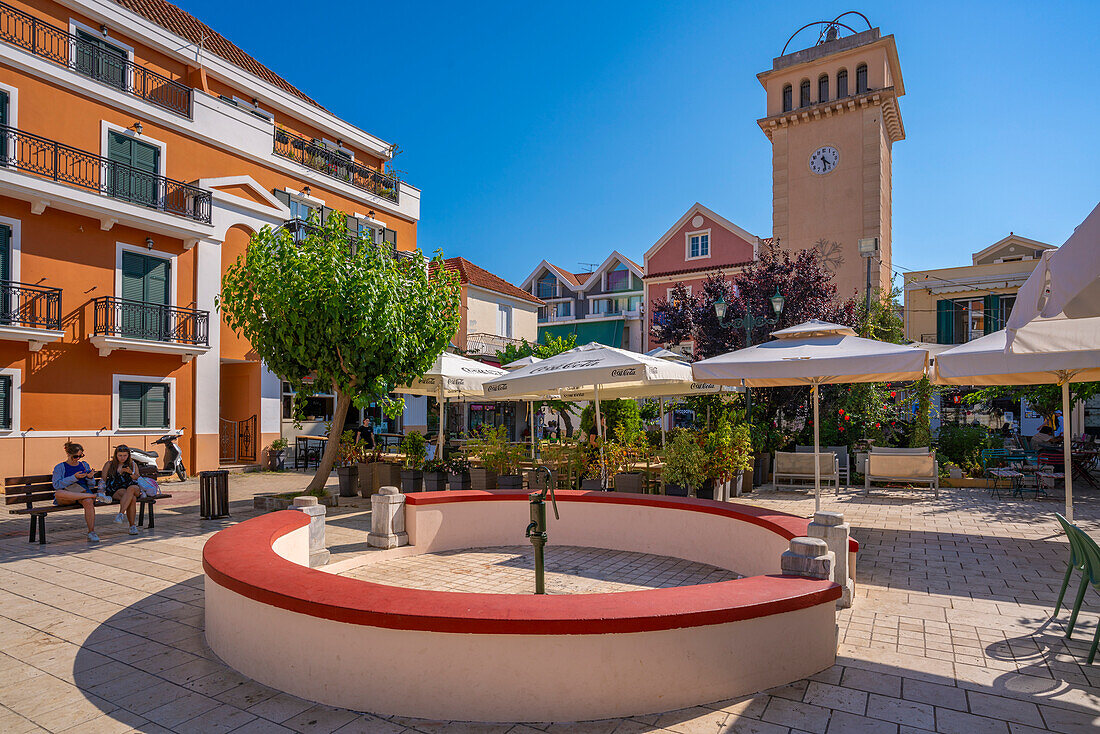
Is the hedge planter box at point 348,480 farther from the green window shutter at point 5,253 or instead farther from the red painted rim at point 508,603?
the green window shutter at point 5,253

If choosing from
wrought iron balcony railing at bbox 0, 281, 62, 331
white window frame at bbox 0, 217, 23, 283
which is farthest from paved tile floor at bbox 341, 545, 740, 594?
white window frame at bbox 0, 217, 23, 283

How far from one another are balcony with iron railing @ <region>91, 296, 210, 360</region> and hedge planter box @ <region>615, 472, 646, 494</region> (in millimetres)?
12559

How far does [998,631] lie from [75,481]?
10.5m

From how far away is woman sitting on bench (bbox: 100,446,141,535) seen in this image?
8.89m

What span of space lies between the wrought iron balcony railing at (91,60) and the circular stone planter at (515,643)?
662 inches

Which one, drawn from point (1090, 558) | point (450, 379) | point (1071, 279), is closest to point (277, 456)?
point (450, 379)

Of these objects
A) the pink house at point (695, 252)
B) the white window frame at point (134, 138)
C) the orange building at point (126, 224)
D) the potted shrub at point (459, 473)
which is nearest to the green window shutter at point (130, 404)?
the orange building at point (126, 224)

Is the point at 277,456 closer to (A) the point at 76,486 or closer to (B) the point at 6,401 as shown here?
(B) the point at 6,401

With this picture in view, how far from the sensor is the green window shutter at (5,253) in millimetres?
14156

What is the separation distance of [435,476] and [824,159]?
25638 mm

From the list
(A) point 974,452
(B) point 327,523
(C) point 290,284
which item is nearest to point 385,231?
(C) point 290,284

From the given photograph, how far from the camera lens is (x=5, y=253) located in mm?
14195

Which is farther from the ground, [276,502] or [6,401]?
[6,401]

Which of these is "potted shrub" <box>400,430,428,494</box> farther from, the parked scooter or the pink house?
the pink house
